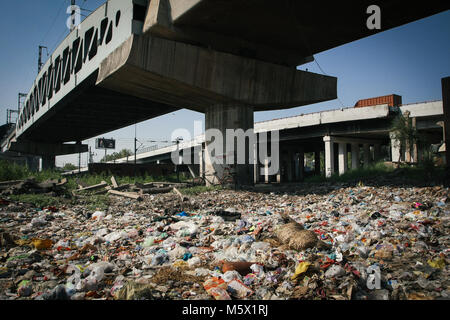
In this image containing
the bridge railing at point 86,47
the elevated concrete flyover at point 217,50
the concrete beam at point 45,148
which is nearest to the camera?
the elevated concrete flyover at point 217,50

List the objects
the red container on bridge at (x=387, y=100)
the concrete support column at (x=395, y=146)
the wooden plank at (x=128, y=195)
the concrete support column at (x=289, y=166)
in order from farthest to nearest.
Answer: the concrete support column at (x=289, y=166)
the red container on bridge at (x=387, y=100)
the concrete support column at (x=395, y=146)
the wooden plank at (x=128, y=195)

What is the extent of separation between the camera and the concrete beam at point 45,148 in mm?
41688

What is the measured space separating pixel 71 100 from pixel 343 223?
2094 cm

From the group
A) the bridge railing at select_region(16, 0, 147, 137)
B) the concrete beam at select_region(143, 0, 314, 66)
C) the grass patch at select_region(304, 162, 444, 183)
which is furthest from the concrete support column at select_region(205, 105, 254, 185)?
the bridge railing at select_region(16, 0, 147, 137)

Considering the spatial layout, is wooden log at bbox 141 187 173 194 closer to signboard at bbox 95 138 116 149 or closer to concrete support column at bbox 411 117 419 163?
concrete support column at bbox 411 117 419 163

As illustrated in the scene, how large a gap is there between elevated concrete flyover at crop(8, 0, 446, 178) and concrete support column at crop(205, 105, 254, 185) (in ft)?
0.19

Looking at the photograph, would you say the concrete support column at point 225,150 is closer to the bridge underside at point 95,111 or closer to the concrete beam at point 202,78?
the concrete beam at point 202,78

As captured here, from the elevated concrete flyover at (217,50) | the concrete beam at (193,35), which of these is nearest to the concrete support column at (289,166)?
the elevated concrete flyover at (217,50)

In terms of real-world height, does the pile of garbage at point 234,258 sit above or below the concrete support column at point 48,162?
below

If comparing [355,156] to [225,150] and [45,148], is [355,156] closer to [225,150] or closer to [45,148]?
[225,150]

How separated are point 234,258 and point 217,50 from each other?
12.2 metres

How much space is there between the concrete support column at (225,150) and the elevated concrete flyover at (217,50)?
0.19 feet
